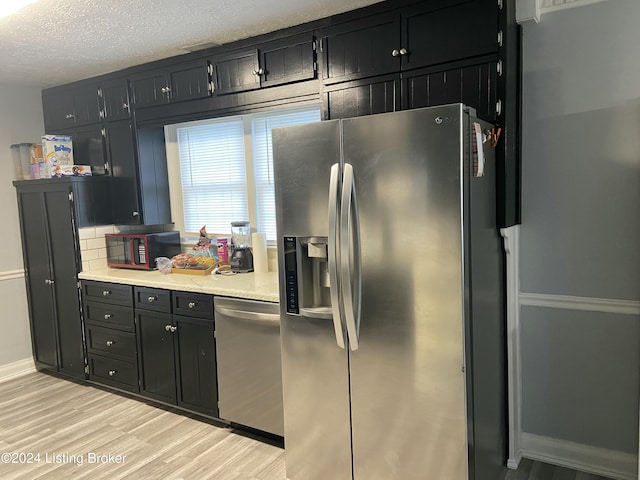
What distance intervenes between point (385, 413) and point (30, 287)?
3460 mm

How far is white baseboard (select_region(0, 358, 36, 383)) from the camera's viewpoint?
4.09 meters

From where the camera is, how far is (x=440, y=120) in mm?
1895

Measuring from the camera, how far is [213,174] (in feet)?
12.7

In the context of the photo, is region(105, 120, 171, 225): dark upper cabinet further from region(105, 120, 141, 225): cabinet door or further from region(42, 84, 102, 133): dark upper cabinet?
region(42, 84, 102, 133): dark upper cabinet

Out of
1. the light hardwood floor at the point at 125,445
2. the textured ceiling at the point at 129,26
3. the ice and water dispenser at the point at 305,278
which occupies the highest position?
the textured ceiling at the point at 129,26

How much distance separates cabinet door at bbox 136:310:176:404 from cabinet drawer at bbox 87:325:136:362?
10 centimetres

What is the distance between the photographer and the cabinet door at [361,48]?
96.9 inches

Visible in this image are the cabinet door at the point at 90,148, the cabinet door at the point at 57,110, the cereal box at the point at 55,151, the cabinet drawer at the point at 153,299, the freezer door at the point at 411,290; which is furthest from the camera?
the cabinet door at the point at 57,110

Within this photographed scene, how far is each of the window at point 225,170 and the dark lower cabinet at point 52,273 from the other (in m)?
0.85

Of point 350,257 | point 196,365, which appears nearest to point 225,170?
point 196,365

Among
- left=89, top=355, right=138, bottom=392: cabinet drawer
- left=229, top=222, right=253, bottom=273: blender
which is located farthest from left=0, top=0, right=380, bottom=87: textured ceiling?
left=89, top=355, right=138, bottom=392: cabinet drawer

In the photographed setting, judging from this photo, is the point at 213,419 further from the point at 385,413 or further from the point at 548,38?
the point at 548,38

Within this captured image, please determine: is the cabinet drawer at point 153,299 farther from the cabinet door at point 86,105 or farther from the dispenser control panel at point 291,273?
the cabinet door at point 86,105

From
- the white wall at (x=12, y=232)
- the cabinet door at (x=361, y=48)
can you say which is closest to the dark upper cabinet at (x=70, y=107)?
the white wall at (x=12, y=232)
